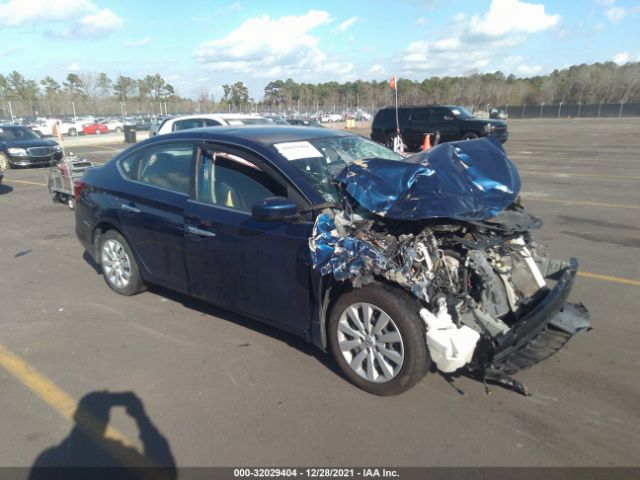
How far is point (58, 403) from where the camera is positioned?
3307 mm

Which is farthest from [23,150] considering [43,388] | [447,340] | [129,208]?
[447,340]

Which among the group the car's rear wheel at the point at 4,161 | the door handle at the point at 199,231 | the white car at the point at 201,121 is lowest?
the car's rear wheel at the point at 4,161

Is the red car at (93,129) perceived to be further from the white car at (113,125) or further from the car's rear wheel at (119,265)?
the car's rear wheel at (119,265)

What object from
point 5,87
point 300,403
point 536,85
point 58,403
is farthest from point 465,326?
point 536,85

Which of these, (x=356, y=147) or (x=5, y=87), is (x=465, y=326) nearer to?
(x=356, y=147)

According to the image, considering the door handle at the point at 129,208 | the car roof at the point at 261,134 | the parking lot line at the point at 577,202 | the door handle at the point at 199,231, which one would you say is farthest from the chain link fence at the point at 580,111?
the door handle at the point at 199,231

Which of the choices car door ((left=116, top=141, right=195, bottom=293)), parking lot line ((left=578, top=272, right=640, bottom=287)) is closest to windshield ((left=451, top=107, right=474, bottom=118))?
parking lot line ((left=578, top=272, right=640, bottom=287))

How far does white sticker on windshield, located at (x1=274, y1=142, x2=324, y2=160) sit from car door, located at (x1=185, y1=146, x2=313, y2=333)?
0.22 m

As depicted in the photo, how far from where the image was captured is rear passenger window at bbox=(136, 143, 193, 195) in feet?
13.9

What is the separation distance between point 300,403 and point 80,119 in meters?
46.2

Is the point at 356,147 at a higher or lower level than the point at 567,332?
higher

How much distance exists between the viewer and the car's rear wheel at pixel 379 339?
301cm

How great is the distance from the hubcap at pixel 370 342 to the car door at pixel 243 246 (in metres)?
0.34

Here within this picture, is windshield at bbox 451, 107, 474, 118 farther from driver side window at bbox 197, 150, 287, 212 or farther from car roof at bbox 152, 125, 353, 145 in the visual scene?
driver side window at bbox 197, 150, 287, 212
